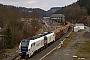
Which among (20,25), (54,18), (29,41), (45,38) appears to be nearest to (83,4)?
(54,18)

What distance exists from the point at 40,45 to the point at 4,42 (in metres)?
8.71

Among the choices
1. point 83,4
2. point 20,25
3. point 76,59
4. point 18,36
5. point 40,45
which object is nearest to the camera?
point 76,59

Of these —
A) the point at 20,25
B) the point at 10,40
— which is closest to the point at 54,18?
the point at 20,25

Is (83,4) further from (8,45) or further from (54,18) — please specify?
(8,45)

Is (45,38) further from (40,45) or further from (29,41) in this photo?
(29,41)

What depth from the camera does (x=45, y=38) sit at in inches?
1651

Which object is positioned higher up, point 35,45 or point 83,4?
point 83,4

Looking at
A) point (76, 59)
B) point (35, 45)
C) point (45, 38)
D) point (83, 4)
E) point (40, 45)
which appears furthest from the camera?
point (83, 4)

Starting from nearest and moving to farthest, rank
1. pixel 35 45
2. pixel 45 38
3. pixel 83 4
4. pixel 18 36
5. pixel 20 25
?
pixel 35 45
pixel 45 38
pixel 18 36
pixel 20 25
pixel 83 4

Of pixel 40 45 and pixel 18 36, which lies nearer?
pixel 40 45

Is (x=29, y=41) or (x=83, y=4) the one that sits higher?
(x=83, y=4)

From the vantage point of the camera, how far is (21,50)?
3178 cm

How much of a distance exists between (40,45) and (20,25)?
2305 centimetres

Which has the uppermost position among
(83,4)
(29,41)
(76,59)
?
(83,4)
